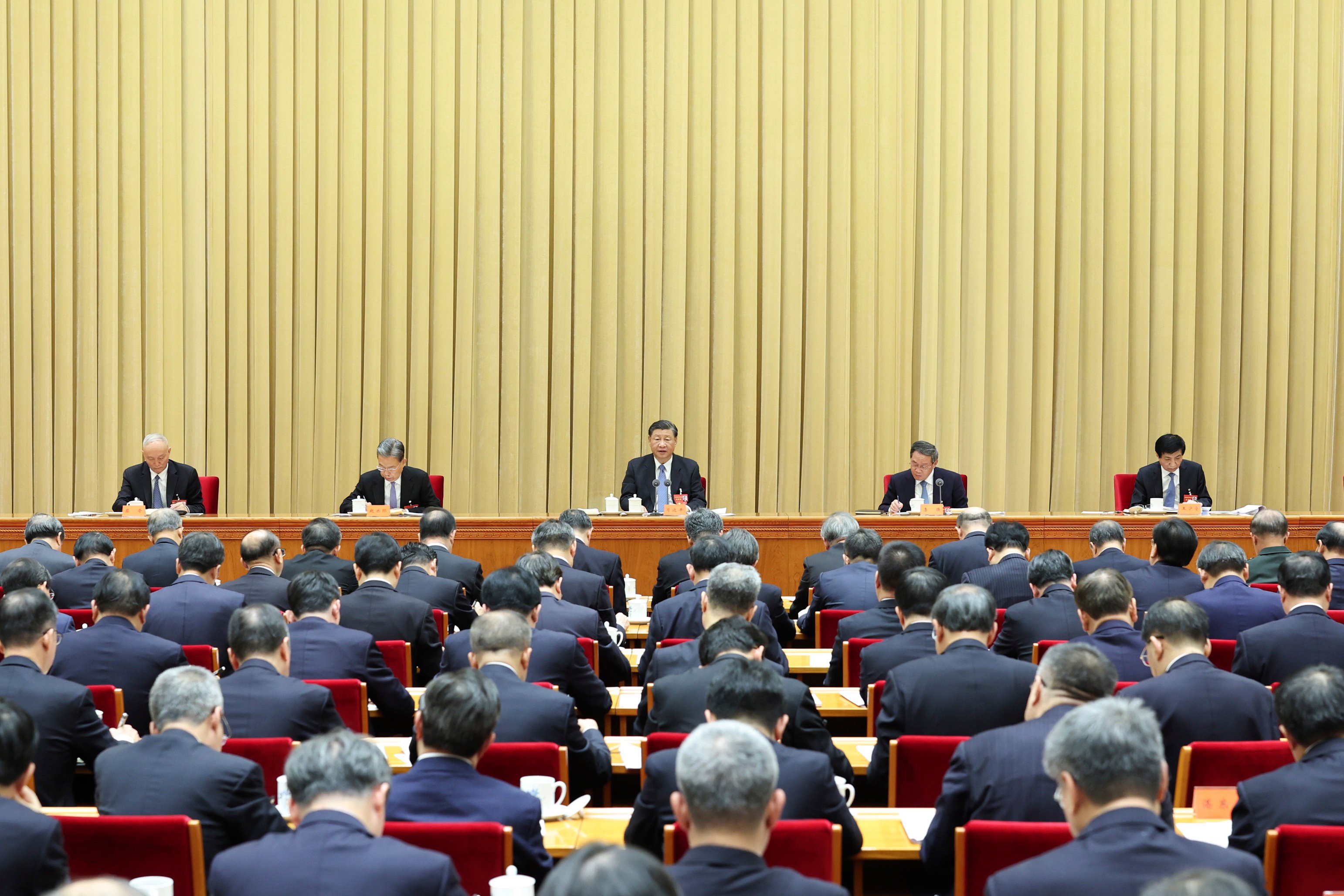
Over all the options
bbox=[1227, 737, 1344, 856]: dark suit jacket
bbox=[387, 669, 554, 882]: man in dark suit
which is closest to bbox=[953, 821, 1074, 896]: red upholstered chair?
bbox=[1227, 737, 1344, 856]: dark suit jacket

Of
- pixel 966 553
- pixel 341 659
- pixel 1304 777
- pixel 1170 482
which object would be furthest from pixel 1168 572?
pixel 1170 482

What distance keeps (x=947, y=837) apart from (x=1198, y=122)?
10.1m

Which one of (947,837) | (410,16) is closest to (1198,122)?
(410,16)

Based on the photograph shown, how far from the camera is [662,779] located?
3.17 metres

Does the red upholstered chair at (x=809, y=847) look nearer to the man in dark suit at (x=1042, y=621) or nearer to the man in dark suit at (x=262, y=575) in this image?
the man in dark suit at (x=1042, y=621)

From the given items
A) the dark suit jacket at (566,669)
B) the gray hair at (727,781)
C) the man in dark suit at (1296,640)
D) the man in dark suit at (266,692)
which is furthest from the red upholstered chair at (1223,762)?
the man in dark suit at (266,692)

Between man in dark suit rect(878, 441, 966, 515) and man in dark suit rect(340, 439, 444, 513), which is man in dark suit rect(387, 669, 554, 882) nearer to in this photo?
man in dark suit rect(340, 439, 444, 513)

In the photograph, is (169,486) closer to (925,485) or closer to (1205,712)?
(925,485)

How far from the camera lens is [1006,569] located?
6.62 metres

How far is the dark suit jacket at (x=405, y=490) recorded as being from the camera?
9711 mm

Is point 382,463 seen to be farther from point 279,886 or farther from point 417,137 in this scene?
point 279,886

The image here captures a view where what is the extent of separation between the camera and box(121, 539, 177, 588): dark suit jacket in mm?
6988

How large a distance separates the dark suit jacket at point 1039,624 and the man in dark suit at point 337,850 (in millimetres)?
3551

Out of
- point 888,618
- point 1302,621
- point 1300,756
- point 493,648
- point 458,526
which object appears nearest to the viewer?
point 1300,756
